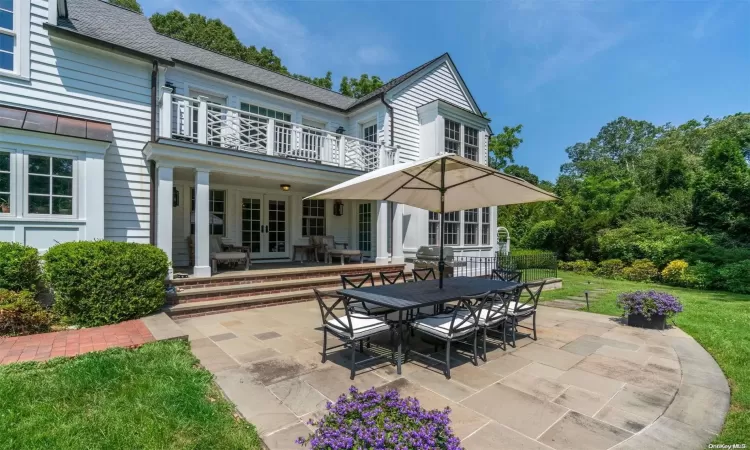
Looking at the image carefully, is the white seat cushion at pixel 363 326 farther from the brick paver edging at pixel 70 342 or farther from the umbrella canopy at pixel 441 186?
the brick paver edging at pixel 70 342

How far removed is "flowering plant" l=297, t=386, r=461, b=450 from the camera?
5.12 feet

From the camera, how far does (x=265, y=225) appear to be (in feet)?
36.0

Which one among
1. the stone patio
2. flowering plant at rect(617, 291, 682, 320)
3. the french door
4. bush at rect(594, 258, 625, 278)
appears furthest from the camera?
bush at rect(594, 258, 625, 278)

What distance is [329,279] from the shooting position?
8664 mm

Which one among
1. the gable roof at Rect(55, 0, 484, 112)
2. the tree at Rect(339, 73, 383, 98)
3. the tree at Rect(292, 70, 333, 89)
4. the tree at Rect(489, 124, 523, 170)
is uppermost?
the tree at Rect(292, 70, 333, 89)

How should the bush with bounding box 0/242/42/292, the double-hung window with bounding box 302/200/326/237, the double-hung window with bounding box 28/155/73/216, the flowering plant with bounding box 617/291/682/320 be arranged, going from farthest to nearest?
the double-hung window with bounding box 302/200/326/237, the double-hung window with bounding box 28/155/73/216, the flowering plant with bounding box 617/291/682/320, the bush with bounding box 0/242/42/292

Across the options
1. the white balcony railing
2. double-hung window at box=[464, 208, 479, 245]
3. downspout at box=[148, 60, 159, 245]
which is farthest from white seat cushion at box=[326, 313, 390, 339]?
double-hung window at box=[464, 208, 479, 245]

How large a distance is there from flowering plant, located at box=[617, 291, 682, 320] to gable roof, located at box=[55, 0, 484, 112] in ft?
28.2

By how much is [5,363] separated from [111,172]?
15.7 feet

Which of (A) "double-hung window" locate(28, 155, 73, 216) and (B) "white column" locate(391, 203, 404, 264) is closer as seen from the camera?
(A) "double-hung window" locate(28, 155, 73, 216)

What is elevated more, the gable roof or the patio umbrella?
the gable roof

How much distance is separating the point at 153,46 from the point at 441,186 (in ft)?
27.6

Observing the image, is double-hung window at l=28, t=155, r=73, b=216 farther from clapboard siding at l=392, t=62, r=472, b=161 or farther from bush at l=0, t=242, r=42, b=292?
clapboard siding at l=392, t=62, r=472, b=161

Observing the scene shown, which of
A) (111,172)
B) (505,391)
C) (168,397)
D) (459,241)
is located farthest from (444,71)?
(168,397)
